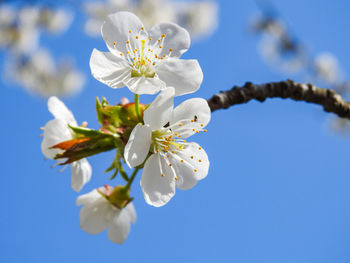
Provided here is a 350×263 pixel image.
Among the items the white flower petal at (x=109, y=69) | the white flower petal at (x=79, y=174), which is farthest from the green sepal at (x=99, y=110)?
the white flower petal at (x=79, y=174)

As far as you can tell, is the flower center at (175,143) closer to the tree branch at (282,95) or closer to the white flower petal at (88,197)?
the tree branch at (282,95)

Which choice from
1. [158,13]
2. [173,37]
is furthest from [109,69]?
[158,13]

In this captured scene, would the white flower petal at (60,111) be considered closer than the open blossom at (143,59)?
No

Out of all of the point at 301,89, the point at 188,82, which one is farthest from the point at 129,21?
the point at 301,89

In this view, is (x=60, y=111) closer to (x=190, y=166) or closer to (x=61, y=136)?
(x=61, y=136)

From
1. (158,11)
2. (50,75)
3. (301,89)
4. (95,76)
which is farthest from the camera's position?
(50,75)

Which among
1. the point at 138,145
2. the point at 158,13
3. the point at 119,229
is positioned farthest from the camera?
the point at 158,13

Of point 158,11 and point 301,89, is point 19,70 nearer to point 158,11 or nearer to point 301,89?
point 158,11
